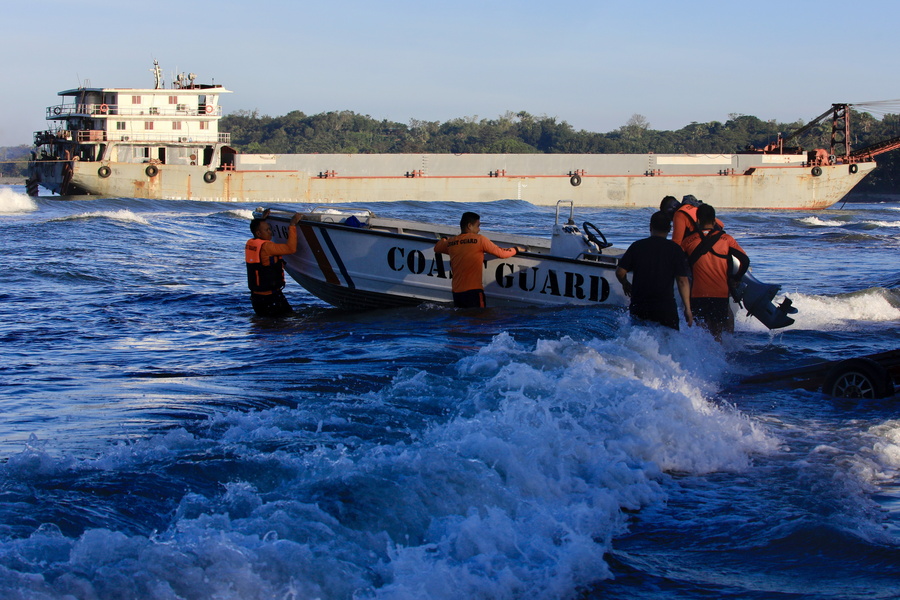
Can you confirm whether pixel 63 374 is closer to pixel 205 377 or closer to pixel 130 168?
pixel 205 377

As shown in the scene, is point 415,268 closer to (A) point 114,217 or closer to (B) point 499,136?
(A) point 114,217

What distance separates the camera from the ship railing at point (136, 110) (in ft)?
137

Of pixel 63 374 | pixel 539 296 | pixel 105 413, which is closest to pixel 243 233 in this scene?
pixel 539 296

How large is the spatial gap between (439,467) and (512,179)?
42.0 m

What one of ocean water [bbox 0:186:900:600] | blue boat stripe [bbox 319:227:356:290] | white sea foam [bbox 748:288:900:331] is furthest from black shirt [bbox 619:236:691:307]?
blue boat stripe [bbox 319:227:356:290]

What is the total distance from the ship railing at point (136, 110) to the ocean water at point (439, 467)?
117 ft

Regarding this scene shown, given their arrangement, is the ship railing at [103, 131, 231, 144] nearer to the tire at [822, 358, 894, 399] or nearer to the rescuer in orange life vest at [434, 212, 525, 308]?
the rescuer in orange life vest at [434, 212, 525, 308]

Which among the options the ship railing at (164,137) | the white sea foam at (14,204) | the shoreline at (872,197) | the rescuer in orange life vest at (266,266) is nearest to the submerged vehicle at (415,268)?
the rescuer in orange life vest at (266,266)

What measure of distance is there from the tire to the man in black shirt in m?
1.23

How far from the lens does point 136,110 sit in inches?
1651

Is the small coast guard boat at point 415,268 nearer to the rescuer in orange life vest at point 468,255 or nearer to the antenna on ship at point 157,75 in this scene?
the rescuer in orange life vest at point 468,255

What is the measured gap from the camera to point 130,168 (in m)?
40.6

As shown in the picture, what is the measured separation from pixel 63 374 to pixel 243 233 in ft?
63.4

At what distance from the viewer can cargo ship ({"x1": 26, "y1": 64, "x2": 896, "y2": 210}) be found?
4134 centimetres
